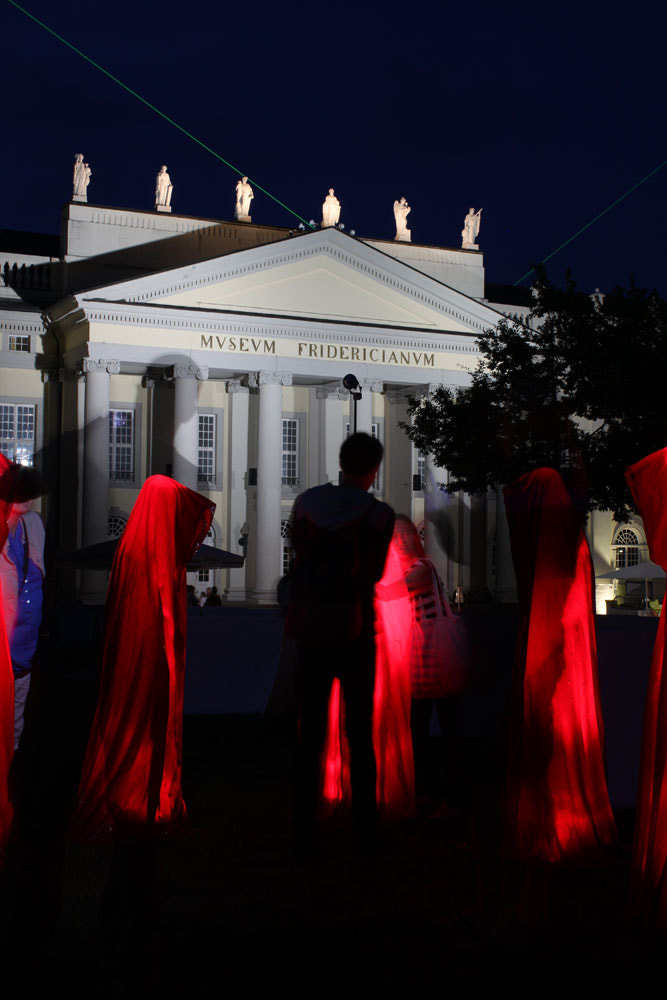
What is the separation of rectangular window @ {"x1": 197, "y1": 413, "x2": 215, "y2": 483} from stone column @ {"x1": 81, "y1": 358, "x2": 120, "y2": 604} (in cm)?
568

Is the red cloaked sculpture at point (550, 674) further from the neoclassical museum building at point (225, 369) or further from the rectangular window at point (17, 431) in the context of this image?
the rectangular window at point (17, 431)

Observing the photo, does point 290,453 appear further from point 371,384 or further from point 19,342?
point 19,342

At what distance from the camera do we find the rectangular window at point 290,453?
4541 cm

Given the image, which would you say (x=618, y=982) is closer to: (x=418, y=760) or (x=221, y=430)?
(x=418, y=760)

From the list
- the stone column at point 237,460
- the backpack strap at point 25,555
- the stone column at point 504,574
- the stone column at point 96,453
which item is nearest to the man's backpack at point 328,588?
the backpack strap at point 25,555

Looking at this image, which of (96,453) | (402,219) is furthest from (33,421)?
(402,219)

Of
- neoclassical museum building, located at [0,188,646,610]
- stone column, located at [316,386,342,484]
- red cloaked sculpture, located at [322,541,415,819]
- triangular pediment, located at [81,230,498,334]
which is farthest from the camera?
stone column, located at [316,386,342,484]

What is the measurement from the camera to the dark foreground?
15.5ft

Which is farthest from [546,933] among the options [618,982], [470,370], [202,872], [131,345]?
[470,370]

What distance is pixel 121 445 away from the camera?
42969 millimetres

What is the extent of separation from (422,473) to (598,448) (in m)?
14.4

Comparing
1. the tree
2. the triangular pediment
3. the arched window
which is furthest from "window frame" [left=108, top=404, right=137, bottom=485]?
the arched window

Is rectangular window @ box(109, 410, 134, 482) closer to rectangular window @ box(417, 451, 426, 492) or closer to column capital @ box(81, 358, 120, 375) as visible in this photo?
column capital @ box(81, 358, 120, 375)

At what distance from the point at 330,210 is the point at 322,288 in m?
2.91
